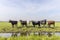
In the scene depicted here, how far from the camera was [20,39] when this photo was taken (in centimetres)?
1216

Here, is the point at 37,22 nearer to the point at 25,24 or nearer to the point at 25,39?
the point at 25,24

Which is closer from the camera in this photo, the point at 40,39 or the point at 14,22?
the point at 40,39

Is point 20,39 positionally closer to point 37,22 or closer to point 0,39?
point 0,39

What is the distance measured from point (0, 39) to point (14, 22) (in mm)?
14135

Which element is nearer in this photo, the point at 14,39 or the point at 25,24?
the point at 14,39

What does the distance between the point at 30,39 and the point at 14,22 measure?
14379mm

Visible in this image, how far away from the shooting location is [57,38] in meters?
12.7

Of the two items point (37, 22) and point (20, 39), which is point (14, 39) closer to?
point (20, 39)

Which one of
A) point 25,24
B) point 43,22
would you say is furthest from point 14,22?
point 43,22

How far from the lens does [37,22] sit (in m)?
25.6

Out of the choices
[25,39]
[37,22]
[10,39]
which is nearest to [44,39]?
[25,39]

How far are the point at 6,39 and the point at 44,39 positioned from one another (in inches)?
100

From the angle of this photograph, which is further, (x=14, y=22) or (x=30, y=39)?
(x=14, y=22)

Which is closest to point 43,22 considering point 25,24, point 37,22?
point 37,22
